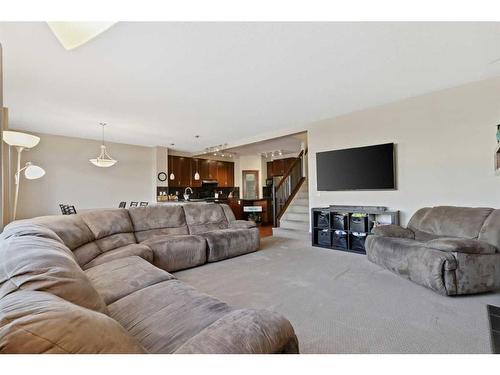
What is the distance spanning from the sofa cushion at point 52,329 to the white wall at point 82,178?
6653 mm

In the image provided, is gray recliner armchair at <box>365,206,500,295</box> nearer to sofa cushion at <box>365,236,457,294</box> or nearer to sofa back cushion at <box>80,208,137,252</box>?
sofa cushion at <box>365,236,457,294</box>

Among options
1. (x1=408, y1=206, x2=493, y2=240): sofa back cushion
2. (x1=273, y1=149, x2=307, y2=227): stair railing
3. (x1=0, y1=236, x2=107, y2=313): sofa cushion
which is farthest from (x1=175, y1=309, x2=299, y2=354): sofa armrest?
(x1=273, y1=149, x2=307, y2=227): stair railing

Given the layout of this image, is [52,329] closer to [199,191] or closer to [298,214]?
[298,214]

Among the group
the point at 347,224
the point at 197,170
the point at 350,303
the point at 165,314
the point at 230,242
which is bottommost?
the point at 350,303

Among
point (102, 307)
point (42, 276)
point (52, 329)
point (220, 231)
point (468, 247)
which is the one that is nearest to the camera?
point (52, 329)

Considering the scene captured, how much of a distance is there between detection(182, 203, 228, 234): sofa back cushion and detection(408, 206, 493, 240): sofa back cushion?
3.15 meters

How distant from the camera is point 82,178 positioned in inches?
259

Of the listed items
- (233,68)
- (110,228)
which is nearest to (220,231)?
(110,228)

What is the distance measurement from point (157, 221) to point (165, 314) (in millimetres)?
2699

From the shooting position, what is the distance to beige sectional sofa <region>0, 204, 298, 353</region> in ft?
2.20

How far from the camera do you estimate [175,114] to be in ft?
15.4

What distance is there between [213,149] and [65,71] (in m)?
5.15
